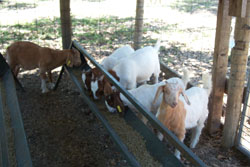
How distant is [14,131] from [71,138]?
1716 mm

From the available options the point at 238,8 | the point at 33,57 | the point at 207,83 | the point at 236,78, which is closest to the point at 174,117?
the point at 207,83

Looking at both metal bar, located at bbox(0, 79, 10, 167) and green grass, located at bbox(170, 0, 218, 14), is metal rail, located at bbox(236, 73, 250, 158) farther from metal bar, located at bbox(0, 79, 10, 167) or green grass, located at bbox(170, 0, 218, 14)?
green grass, located at bbox(170, 0, 218, 14)

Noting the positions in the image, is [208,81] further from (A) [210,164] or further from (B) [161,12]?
(B) [161,12]

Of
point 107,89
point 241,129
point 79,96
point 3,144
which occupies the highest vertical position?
point 107,89

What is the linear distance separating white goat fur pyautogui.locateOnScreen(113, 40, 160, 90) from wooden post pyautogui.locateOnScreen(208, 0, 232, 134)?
1507 mm

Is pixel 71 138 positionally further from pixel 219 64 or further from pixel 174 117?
pixel 219 64

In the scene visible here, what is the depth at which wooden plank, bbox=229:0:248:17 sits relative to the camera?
10.7ft

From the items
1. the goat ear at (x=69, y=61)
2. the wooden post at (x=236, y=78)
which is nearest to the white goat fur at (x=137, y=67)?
the goat ear at (x=69, y=61)

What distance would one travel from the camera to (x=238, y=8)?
3.34 m

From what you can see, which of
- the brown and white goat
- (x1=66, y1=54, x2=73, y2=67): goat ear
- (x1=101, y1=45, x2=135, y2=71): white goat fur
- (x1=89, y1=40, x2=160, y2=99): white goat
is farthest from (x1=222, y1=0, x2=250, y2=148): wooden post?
the brown and white goat

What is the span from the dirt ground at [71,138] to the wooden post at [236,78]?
309 millimetres

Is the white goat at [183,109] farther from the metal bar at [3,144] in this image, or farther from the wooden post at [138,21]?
the wooden post at [138,21]

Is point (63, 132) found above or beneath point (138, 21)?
beneath

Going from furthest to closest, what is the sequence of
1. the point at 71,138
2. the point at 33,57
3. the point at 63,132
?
the point at 33,57, the point at 63,132, the point at 71,138
